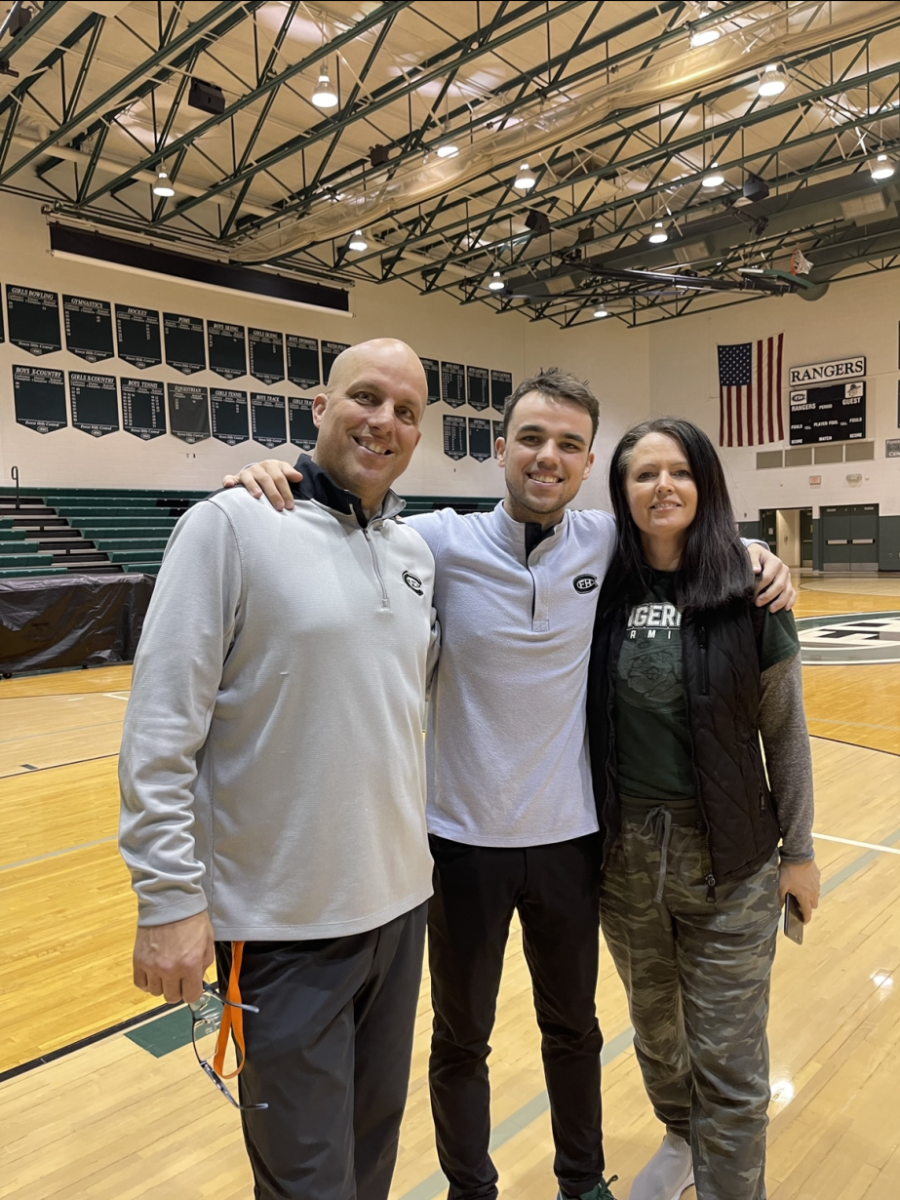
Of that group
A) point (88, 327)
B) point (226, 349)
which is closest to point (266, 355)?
point (226, 349)

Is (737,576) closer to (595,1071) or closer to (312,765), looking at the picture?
(312,765)

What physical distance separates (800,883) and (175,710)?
1.30m

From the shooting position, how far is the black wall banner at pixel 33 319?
1370cm

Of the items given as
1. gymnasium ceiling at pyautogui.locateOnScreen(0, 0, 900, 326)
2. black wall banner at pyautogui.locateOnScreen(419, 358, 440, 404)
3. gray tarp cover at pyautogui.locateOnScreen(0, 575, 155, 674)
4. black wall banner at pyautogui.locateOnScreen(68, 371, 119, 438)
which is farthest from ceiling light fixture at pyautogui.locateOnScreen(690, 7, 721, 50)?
black wall banner at pyautogui.locateOnScreen(419, 358, 440, 404)

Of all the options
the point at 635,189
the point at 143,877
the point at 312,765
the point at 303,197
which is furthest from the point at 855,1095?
the point at 635,189

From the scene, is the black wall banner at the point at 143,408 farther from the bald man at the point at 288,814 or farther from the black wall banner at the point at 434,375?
the bald man at the point at 288,814

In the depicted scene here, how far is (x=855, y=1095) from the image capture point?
7.22 ft

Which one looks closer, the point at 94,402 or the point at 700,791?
the point at 700,791

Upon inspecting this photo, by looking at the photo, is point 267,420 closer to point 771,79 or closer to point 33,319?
point 33,319

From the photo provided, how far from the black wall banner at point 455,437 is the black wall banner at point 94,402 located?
25.3 ft

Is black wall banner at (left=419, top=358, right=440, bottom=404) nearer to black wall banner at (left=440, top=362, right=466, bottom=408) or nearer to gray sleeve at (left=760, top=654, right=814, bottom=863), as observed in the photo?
black wall banner at (left=440, top=362, right=466, bottom=408)

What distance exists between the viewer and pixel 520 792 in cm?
166

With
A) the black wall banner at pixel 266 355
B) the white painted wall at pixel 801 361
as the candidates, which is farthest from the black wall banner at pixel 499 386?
the black wall banner at pixel 266 355

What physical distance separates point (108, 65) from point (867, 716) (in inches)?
455
